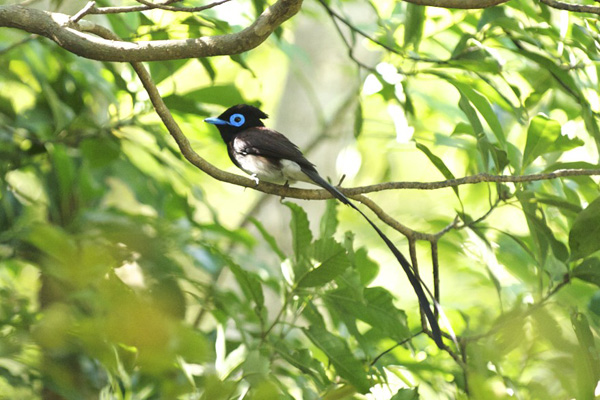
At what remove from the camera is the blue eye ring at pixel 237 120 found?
10.1 feet

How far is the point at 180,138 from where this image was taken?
1832mm

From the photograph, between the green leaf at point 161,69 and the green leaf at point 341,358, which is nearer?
the green leaf at point 341,358

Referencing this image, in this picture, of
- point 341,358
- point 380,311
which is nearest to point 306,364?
point 341,358

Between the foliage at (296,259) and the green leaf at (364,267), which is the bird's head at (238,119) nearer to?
the foliage at (296,259)

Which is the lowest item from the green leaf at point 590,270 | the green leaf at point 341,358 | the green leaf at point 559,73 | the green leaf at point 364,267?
the green leaf at point 341,358

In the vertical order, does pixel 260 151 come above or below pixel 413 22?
below

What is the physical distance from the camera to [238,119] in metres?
3.10

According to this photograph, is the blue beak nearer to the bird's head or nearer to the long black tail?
the bird's head

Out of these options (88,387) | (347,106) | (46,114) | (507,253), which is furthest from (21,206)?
(347,106)

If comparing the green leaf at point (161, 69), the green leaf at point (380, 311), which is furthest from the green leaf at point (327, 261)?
the green leaf at point (161, 69)

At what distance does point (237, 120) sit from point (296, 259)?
982 mm

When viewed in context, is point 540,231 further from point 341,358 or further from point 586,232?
point 341,358

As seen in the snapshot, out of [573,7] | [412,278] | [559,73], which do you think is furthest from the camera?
[559,73]

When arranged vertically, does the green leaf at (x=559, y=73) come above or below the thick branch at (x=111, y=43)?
above
